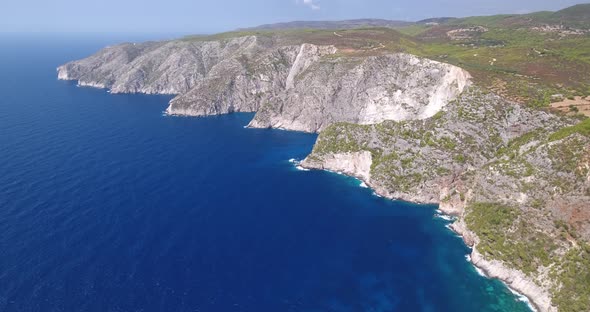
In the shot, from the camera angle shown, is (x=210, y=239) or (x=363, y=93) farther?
(x=363, y=93)

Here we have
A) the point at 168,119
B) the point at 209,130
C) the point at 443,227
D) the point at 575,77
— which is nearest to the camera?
the point at 443,227

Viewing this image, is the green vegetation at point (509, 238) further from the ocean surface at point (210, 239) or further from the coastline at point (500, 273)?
the ocean surface at point (210, 239)

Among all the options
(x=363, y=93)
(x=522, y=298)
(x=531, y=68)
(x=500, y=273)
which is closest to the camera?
(x=522, y=298)

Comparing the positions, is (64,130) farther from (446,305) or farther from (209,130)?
(446,305)

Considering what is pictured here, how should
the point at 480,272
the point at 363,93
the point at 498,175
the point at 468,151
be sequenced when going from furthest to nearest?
the point at 363,93
the point at 468,151
the point at 498,175
the point at 480,272

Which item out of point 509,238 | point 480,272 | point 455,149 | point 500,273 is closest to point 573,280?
point 500,273

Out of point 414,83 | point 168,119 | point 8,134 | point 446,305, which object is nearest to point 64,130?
point 8,134

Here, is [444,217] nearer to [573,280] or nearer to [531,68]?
[573,280]
